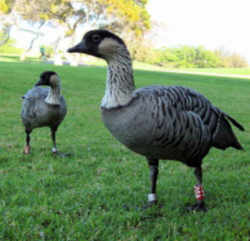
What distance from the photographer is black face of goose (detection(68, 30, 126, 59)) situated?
3209mm

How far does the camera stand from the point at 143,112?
3.14 metres

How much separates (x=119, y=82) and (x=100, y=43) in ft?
1.44

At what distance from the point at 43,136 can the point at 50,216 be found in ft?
13.8

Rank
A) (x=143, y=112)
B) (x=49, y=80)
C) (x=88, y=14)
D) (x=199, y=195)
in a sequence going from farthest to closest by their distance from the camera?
(x=88, y=14), (x=49, y=80), (x=199, y=195), (x=143, y=112)

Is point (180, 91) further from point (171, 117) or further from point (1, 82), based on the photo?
point (1, 82)

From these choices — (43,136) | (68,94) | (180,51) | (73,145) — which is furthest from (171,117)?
(180,51)

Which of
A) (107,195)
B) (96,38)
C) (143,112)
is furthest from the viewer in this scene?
(107,195)

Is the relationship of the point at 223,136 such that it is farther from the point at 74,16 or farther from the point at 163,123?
the point at 74,16

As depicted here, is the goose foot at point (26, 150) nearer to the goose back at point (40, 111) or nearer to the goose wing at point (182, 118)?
the goose back at point (40, 111)

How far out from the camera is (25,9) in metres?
37.4

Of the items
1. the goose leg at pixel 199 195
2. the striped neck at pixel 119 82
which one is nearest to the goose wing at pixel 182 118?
the striped neck at pixel 119 82

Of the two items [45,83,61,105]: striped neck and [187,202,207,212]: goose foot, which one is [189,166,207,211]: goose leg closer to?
[187,202,207,212]: goose foot

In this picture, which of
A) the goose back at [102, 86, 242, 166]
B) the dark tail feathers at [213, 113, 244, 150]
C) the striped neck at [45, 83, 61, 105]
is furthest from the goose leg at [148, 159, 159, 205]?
the striped neck at [45, 83, 61, 105]

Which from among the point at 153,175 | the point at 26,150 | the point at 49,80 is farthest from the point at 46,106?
the point at 153,175
